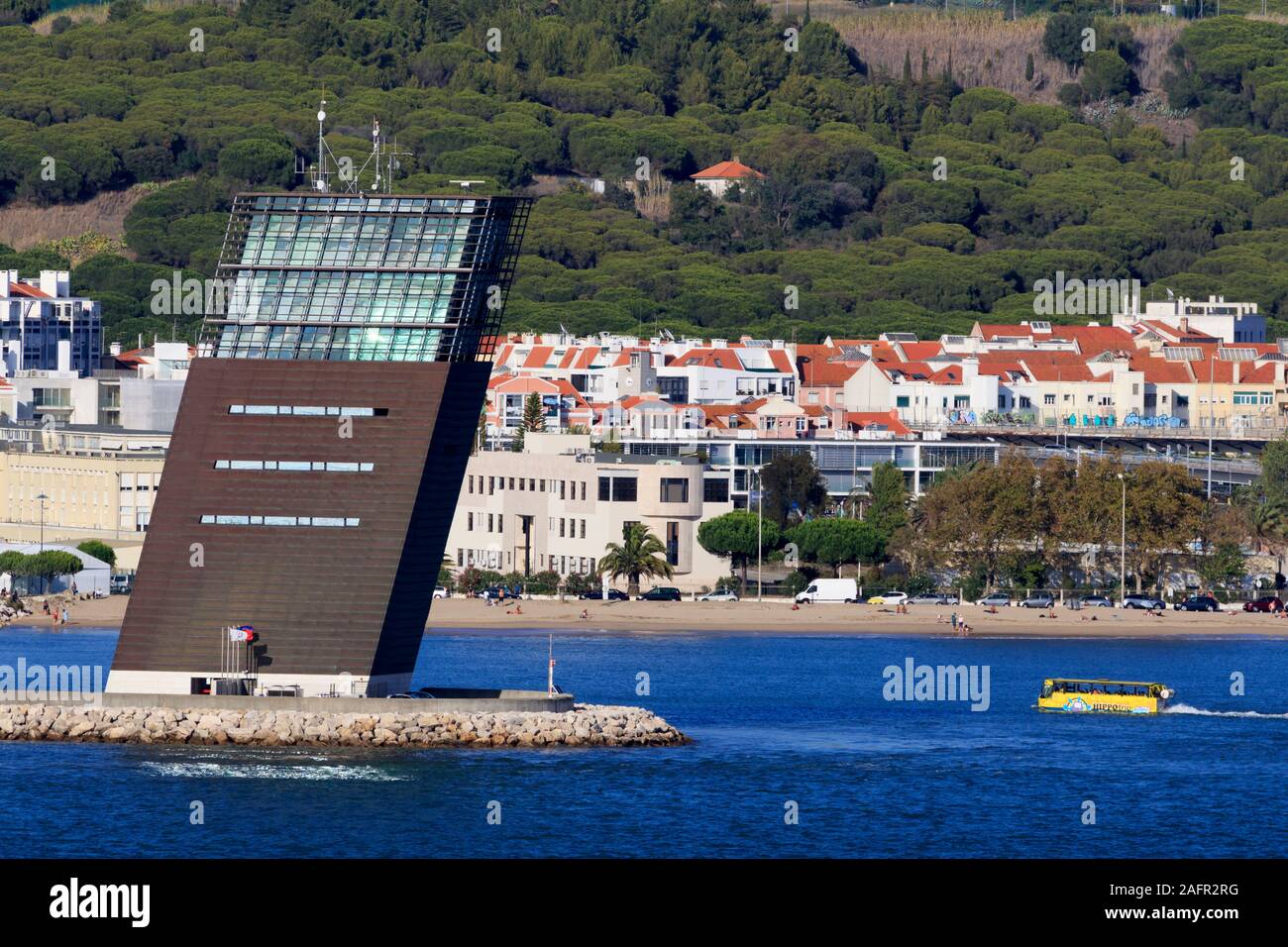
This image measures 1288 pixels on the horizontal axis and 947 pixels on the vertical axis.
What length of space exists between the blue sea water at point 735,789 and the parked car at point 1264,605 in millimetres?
28591

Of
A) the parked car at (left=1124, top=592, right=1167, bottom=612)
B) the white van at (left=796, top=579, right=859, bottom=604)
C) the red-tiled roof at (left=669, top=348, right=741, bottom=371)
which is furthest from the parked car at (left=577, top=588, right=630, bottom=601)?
the red-tiled roof at (left=669, top=348, right=741, bottom=371)

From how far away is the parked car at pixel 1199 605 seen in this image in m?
109

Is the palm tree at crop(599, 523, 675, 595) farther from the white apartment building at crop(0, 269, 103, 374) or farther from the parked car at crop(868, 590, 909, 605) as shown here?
the white apartment building at crop(0, 269, 103, 374)

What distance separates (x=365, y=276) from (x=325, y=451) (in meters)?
3.81

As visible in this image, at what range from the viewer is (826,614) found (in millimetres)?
106812

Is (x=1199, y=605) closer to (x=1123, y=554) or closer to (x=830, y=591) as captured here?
(x=1123, y=554)

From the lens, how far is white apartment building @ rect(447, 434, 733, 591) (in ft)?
374

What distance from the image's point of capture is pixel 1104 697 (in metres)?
79.9

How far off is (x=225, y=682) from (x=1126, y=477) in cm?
5634

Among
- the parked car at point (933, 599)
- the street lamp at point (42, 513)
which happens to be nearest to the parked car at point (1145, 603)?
the parked car at point (933, 599)

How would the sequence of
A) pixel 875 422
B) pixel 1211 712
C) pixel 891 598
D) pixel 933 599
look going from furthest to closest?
pixel 875 422 → pixel 933 599 → pixel 891 598 → pixel 1211 712

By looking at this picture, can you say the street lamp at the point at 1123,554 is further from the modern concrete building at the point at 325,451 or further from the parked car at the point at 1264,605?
the modern concrete building at the point at 325,451

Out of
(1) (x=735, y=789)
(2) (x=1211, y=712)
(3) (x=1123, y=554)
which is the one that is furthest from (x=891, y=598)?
(1) (x=735, y=789)
